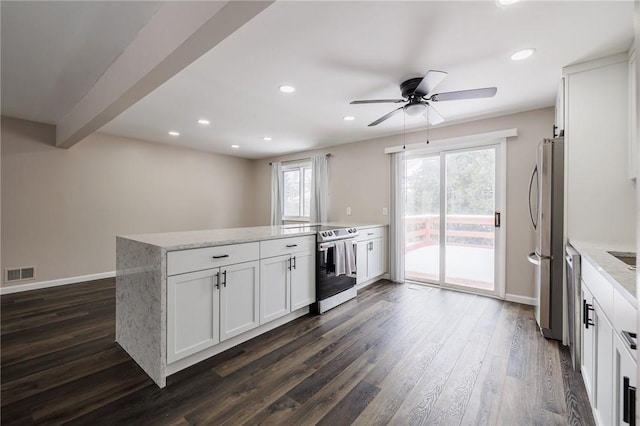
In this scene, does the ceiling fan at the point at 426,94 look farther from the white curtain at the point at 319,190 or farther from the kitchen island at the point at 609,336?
the white curtain at the point at 319,190

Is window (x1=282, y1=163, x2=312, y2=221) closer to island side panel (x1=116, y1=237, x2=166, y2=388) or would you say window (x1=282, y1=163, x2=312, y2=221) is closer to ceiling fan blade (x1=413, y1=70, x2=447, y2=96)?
ceiling fan blade (x1=413, y1=70, x2=447, y2=96)

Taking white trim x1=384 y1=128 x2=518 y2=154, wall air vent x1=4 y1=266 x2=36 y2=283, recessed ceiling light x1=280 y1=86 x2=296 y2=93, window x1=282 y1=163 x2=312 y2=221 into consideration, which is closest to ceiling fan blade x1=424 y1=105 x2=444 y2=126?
white trim x1=384 y1=128 x2=518 y2=154

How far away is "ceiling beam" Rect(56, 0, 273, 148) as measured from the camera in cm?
142

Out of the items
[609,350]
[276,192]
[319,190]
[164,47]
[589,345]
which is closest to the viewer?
[609,350]

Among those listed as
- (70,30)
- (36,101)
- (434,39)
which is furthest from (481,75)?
(36,101)

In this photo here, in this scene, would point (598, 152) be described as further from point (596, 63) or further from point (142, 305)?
point (142, 305)

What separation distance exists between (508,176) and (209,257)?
12.2ft

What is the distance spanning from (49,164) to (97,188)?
66cm

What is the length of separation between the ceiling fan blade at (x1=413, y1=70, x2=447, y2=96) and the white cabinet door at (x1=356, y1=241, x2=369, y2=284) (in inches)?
86.2

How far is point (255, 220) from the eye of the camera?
6992 mm

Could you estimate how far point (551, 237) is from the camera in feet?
8.32

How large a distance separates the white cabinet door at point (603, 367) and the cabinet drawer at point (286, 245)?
228 cm

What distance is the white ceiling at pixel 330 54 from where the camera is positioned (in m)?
1.76

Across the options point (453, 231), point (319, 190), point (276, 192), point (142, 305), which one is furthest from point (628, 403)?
point (276, 192)
